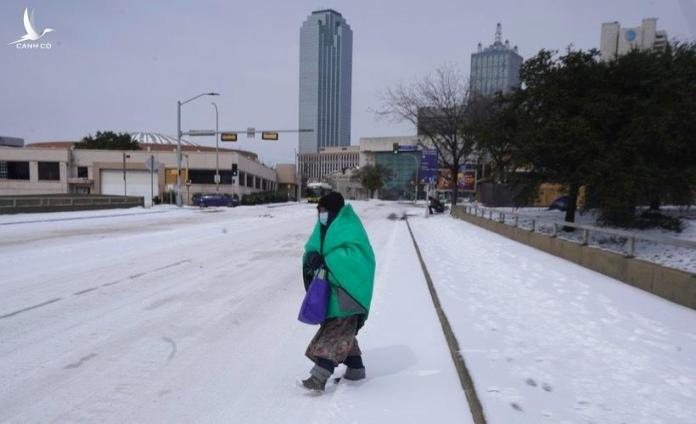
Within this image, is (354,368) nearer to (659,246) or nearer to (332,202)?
(332,202)

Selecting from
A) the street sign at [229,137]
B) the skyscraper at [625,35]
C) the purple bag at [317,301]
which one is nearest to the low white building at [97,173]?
the street sign at [229,137]

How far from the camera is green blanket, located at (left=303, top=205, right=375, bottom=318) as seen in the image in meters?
3.39

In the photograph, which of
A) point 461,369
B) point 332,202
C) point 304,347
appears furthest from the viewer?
point 304,347

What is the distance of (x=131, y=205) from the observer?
3497cm

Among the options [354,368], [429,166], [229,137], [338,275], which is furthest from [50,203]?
[338,275]

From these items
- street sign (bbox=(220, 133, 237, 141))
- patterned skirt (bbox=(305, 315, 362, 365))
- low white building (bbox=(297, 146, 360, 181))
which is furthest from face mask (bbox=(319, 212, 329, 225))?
low white building (bbox=(297, 146, 360, 181))

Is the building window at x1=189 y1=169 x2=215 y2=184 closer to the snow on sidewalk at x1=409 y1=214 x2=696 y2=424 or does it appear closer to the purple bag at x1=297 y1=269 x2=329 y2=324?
the snow on sidewalk at x1=409 y1=214 x2=696 y2=424

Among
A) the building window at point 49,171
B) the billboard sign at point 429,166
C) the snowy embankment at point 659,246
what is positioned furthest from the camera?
the building window at point 49,171

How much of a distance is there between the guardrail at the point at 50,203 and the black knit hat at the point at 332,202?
89.0 feet

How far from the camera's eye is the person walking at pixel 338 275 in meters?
3.40

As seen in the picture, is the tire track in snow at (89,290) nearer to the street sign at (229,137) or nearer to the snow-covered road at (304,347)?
the snow-covered road at (304,347)

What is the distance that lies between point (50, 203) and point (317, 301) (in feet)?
95.3

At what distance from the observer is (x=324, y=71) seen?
6048 inches

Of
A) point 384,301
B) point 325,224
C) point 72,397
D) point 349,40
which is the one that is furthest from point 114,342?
point 349,40
